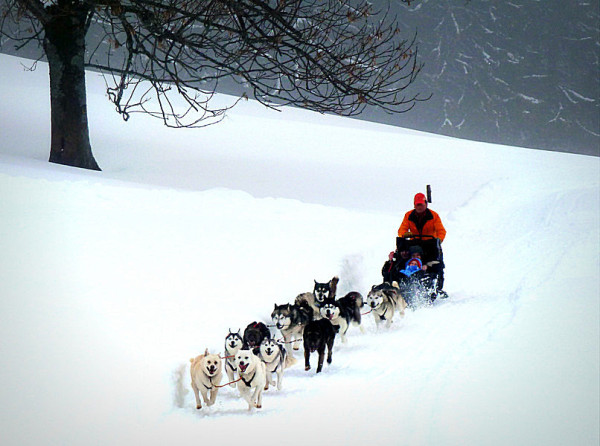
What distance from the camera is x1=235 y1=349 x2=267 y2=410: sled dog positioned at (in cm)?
539

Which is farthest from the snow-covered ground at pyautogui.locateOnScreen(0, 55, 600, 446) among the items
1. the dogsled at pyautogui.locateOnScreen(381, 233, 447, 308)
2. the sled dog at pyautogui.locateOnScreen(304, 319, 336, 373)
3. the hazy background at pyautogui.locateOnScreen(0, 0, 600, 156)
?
the hazy background at pyautogui.locateOnScreen(0, 0, 600, 156)

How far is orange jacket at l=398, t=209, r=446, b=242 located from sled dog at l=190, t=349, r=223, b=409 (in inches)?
182

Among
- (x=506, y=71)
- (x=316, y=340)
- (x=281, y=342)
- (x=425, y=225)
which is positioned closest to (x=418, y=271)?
(x=425, y=225)

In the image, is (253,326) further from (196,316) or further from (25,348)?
(25,348)

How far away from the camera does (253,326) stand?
20.7 feet

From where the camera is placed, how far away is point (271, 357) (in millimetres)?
5832

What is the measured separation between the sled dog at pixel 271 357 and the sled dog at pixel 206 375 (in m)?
0.46

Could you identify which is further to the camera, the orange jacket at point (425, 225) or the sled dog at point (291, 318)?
the orange jacket at point (425, 225)

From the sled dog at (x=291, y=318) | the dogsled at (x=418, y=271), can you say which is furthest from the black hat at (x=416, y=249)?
the sled dog at (x=291, y=318)

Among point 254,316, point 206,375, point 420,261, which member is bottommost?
point 206,375

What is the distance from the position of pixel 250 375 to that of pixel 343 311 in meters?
2.02

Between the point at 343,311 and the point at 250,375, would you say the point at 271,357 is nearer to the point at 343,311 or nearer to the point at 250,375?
the point at 250,375

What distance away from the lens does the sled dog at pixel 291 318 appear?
672 cm

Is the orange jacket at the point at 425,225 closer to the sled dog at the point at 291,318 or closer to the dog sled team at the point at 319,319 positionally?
the dog sled team at the point at 319,319
